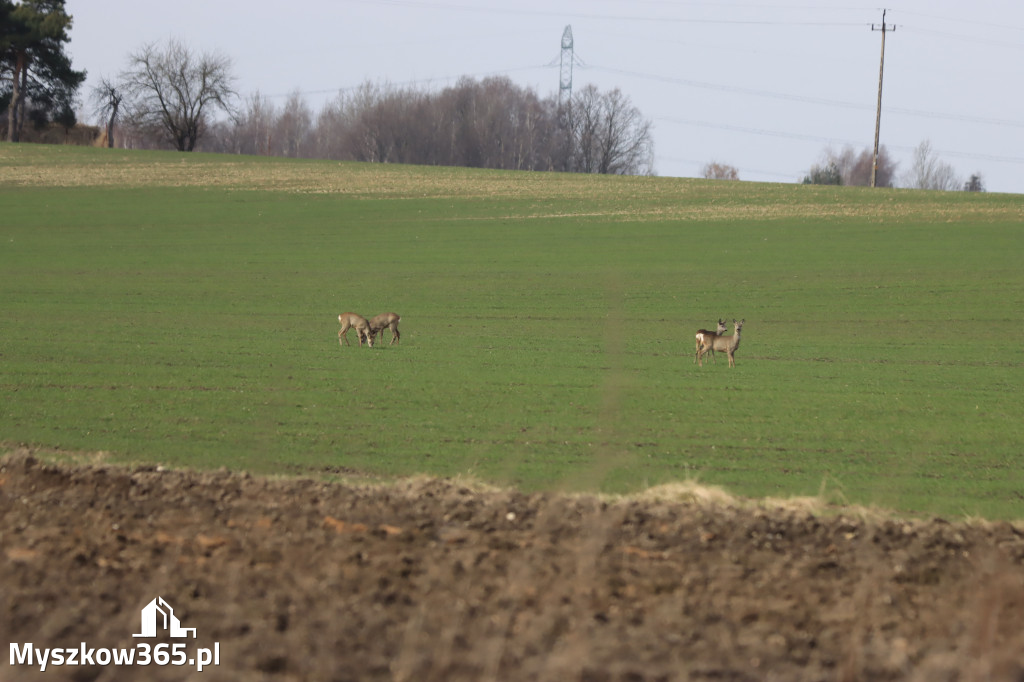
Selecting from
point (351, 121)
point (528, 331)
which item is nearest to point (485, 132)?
point (351, 121)

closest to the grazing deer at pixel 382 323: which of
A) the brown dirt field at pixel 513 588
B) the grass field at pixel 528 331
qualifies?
the grass field at pixel 528 331

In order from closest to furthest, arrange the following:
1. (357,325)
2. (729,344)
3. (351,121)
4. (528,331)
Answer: (729,344) < (357,325) < (528,331) < (351,121)

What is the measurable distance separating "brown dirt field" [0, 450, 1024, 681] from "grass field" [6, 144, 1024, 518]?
4.14 metres

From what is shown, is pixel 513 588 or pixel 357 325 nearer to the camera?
pixel 513 588

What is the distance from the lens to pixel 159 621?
19.3ft

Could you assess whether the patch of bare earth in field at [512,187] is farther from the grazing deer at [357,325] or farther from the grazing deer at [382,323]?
the grazing deer at [357,325]

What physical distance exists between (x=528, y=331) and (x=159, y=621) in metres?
23.2

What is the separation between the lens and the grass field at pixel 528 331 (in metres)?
14.5

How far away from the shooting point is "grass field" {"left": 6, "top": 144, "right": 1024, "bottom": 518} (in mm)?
14539

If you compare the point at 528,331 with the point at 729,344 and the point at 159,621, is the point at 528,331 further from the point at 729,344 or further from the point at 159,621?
the point at 159,621

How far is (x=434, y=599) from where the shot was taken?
20.5ft

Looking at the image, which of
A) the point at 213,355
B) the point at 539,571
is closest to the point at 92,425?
the point at 213,355

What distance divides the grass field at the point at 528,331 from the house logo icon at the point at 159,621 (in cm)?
683

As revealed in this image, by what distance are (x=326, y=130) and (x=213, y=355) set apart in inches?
5020
